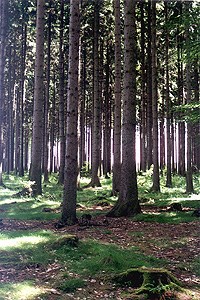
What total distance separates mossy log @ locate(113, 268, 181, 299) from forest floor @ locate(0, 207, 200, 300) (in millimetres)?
230

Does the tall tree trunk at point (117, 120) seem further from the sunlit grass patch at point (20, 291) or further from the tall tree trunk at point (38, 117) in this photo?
the sunlit grass patch at point (20, 291)

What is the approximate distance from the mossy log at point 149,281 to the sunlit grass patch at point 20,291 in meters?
1.47

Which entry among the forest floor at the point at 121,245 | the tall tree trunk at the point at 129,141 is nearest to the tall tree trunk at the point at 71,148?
the forest floor at the point at 121,245

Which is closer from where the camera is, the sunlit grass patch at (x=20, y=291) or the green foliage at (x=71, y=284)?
the sunlit grass patch at (x=20, y=291)

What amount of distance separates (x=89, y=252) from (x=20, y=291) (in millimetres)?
2448

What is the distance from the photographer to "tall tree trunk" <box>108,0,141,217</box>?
12.5m

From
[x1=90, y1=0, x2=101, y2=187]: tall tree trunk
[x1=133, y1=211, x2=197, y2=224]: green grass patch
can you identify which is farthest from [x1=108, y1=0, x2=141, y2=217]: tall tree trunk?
[x1=90, y1=0, x2=101, y2=187]: tall tree trunk

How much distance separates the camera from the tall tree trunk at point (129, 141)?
12.5m

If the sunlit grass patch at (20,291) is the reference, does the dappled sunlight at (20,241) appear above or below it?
above

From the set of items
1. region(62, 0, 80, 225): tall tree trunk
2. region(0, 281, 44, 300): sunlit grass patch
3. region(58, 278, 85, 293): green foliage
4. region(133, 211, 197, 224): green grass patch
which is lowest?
region(58, 278, 85, 293): green foliage

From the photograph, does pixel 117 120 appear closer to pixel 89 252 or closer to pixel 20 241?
pixel 20 241

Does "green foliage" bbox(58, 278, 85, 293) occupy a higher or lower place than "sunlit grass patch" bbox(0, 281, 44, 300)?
lower

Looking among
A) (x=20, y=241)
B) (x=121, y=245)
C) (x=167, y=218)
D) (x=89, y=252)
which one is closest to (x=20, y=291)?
(x=89, y=252)

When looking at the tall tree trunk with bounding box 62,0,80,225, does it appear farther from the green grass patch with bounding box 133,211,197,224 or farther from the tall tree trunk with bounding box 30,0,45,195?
the tall tree trunk with bounding box 30,0,45,195
